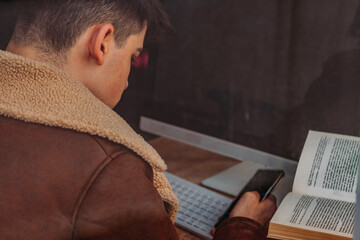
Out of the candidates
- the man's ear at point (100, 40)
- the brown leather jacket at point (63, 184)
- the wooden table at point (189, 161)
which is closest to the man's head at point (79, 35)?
the man's ear at point (100, 40)

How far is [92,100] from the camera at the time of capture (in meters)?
0.58

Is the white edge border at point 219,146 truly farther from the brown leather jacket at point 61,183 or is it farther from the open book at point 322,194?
the brown leather jacket at point 61,183

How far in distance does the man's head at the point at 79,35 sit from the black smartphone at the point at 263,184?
382 millimetres

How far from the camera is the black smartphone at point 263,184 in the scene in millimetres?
859

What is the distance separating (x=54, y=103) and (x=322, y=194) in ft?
1.60

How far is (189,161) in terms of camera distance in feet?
3.74

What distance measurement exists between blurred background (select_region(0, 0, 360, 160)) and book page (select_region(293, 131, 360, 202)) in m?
0.05

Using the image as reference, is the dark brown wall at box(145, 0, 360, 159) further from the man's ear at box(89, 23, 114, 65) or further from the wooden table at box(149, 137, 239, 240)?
the man's ear at box(89, 23, 114, 65)

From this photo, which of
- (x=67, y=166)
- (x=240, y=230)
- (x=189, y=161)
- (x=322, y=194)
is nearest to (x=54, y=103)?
(x=67, y=166)

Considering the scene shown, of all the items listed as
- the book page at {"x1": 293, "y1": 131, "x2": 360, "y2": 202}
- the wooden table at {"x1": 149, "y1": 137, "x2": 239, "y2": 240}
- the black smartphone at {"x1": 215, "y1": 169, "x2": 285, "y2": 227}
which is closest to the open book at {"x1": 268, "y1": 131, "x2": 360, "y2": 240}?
the book page at {"x1": 293, "y1": 131, "x2": 360, "y2": 202}

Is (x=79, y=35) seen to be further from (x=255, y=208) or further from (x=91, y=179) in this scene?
(x=255, y=208)

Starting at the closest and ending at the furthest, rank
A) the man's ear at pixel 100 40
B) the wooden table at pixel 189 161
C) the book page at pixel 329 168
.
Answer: the man's ear at pixel 100 40
the book page at pixel 329 168
the wooden table at pixel 189 161

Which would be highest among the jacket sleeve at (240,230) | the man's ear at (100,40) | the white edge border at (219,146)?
the man's ear at (100,40)

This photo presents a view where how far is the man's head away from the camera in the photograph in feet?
2.10
